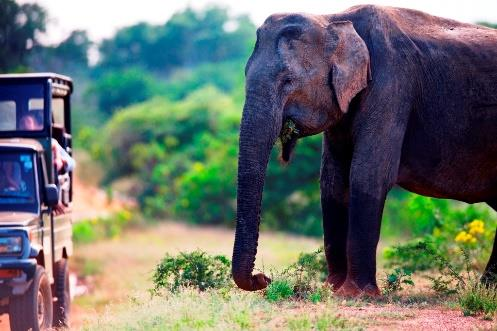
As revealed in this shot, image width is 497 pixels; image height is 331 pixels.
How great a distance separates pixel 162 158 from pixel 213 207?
739 centimetres

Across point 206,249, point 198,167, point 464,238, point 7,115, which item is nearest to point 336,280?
point 464,238

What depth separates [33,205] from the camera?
10.8 m

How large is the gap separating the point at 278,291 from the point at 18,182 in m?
3.17

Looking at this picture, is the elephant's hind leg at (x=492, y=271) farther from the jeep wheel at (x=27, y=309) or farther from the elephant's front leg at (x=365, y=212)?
the jeep wheel at (x=27, y=309)

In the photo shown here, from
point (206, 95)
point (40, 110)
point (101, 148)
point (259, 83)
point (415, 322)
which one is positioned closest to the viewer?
point (415, 322)

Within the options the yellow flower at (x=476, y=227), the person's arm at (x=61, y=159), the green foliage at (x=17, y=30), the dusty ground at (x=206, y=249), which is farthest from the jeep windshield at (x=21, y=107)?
the green foliage at (x=17, y=30)

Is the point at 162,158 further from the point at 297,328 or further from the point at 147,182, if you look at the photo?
the point at 297,328

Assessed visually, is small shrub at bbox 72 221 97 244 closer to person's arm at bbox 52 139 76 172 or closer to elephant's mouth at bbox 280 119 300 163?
person's arm at bbox 52 139 76 172

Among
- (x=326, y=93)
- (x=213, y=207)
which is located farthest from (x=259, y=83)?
(x=213, y=207)

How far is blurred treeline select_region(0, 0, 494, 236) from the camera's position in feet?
91.4

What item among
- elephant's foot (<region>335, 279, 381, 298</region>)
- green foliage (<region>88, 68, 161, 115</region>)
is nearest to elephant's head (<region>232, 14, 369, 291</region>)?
elephant's foot (<region>335, 279, 381, 298</region>)

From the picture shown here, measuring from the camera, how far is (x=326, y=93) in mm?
10062

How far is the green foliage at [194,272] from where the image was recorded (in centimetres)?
1093

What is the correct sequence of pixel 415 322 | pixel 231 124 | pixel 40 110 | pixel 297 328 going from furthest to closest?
pixel 231 124 < pixel 40 110 < pixel 415 322 < pixel 297 328
